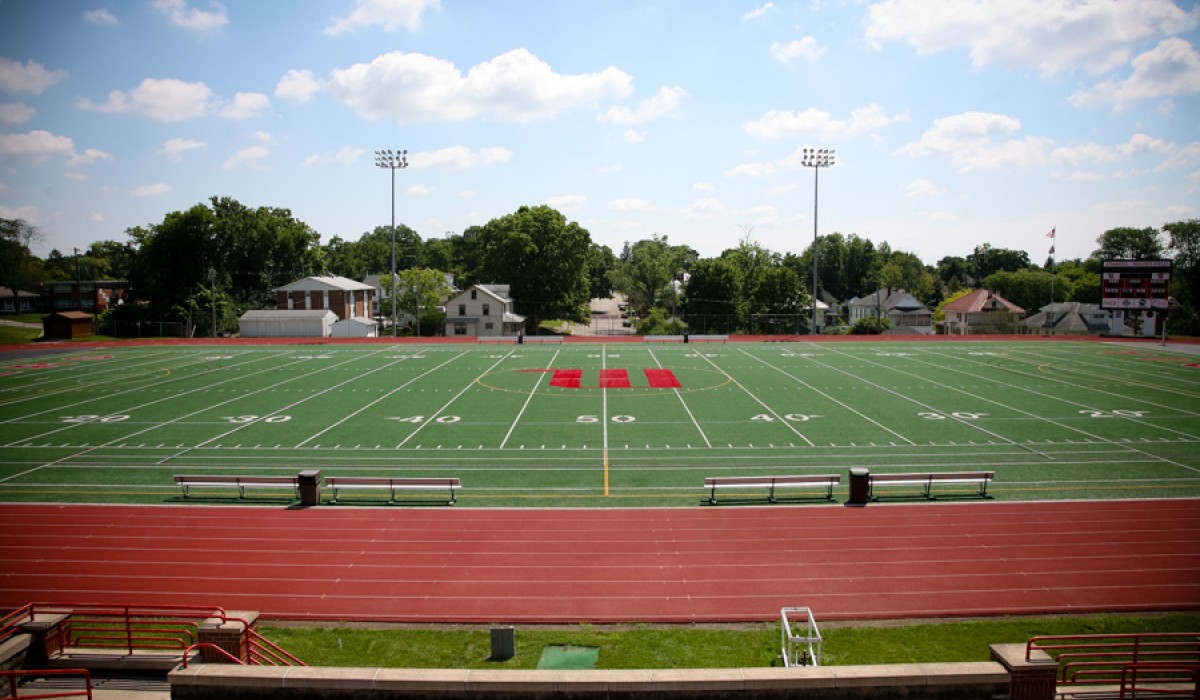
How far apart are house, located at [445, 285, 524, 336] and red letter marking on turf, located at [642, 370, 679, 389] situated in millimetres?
35899

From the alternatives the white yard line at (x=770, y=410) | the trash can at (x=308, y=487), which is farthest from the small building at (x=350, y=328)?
the trash can at (x=308, y=487)

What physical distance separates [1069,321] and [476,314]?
65538 millimetres

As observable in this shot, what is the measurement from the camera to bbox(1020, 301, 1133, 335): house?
79.0 m

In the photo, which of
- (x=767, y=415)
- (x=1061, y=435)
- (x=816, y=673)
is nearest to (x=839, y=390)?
(x=767, y=415)

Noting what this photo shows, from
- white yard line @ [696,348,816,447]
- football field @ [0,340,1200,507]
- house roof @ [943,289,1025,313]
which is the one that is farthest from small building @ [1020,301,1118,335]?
white yard line @ [696,348,816,447]

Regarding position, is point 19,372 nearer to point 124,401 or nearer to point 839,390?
point 124,401

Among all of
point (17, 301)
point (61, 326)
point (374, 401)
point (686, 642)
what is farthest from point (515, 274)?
point (686, 642)

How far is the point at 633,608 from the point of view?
12547 mm

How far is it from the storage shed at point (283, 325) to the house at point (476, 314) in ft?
43.2

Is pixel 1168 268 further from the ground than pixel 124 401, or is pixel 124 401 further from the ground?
pixel 1168 268

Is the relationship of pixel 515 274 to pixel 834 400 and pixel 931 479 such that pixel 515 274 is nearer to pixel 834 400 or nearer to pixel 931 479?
pixel 834 400

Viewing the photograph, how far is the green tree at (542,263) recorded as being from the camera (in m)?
78.9

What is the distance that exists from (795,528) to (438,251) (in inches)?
5143

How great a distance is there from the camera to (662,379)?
36.9m
